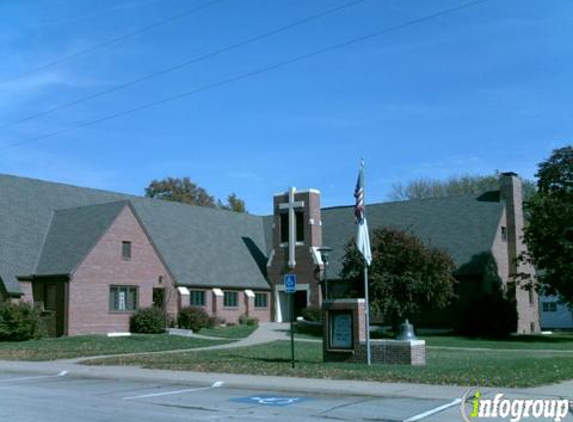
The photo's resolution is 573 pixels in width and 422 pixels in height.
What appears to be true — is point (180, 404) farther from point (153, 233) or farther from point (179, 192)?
point (179, 192)

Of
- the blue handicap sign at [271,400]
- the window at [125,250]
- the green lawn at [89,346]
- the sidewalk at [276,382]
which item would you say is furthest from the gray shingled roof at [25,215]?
Result: the blue handicap sign at [271,400]

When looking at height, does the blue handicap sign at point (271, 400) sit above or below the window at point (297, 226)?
below

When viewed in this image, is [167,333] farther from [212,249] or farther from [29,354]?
[29,354]

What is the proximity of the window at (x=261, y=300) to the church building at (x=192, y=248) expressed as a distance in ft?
0.32

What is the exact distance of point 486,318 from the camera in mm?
40812

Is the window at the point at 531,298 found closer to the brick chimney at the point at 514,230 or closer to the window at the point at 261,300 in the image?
the brick chimney at the point at 514,230

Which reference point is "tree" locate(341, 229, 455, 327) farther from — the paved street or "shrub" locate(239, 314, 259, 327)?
the paved street

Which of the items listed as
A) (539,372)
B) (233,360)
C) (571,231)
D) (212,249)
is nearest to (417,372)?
(539,372)

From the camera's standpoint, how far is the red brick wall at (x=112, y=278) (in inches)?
1471

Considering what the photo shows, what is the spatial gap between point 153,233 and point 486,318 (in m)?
19.7

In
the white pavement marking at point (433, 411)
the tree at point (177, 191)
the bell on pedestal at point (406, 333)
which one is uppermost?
the tree at point (177, 191)

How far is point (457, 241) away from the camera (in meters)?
45.0

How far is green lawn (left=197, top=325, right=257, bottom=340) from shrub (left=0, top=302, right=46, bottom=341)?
337 inches

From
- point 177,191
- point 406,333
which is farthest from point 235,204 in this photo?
point 406,333
